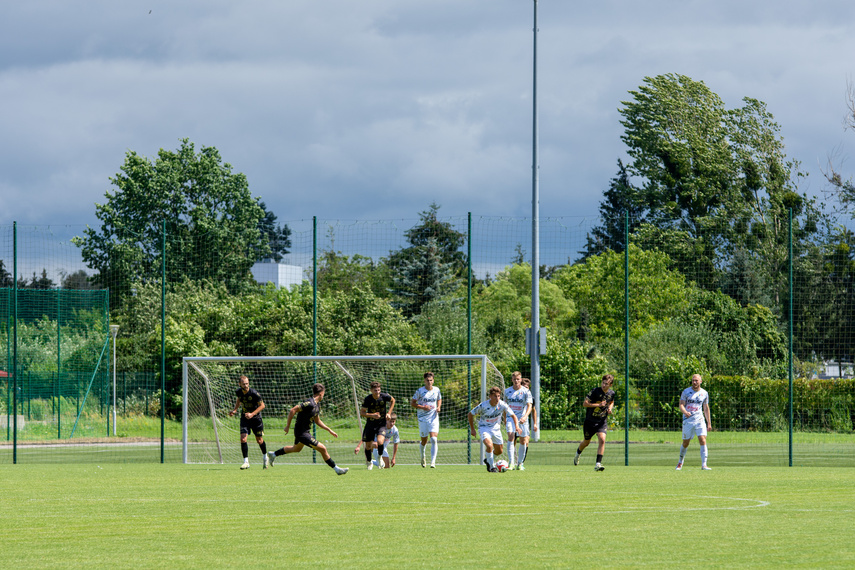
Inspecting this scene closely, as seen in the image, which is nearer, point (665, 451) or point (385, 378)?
point (385, 378)

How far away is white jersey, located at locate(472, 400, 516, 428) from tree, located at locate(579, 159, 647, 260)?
4.69 m

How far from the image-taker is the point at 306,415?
18.2 metres

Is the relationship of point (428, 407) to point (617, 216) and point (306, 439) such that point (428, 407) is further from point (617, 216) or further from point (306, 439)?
point (617, 216)

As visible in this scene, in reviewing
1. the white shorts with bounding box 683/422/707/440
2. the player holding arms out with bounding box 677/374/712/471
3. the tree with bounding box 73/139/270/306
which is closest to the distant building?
the player holding arms out with bounding box 677/374/712/471

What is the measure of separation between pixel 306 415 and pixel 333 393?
18.0 feet

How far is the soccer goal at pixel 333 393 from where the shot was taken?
22703 mm

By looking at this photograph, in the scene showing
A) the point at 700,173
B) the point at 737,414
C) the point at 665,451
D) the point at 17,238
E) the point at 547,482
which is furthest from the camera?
the point at 700,173

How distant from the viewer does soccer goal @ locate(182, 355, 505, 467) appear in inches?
894

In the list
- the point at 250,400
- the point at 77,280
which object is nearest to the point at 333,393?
the point at 250,400

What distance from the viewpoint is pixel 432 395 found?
794 inches

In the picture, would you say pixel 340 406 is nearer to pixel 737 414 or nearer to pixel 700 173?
pixel 737 414

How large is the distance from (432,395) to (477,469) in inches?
64.5

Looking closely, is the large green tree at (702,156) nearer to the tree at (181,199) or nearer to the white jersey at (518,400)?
the tree at (181,199)

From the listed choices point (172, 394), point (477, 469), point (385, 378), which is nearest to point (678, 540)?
point (477, 469)
